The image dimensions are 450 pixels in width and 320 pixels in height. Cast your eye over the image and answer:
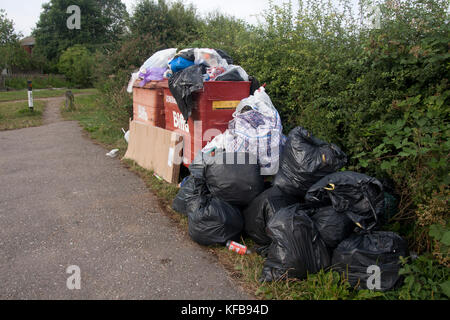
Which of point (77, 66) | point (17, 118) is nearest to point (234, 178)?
point (17, 118)

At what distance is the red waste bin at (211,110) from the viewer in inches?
168

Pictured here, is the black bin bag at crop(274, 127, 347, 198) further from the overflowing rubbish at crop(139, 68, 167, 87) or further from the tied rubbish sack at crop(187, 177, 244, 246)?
the overflowing rubbish at crop(139, 68, 167, 87)

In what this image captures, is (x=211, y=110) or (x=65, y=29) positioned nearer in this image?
(x=211, y=110)

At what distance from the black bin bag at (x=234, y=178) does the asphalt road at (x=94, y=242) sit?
565 mm

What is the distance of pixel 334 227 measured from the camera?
2.60 m

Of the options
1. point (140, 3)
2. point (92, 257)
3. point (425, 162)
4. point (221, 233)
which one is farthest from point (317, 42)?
point (140, 3)

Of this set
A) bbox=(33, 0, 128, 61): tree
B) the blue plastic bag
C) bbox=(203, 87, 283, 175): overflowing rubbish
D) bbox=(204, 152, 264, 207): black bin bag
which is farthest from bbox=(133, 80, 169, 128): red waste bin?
bbox=(33, 0, 128, 61): tree

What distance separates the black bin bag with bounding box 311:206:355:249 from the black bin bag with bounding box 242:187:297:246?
0.51 meters

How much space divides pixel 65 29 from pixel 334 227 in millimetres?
45185

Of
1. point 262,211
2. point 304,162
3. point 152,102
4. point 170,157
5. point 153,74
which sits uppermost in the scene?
point 153,74

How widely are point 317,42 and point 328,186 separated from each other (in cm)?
233

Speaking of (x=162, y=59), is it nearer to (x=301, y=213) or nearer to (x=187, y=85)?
(x=187, y=85)

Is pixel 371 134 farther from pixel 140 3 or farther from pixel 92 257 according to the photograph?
pixel 140 3

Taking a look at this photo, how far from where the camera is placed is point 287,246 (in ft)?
8.45
